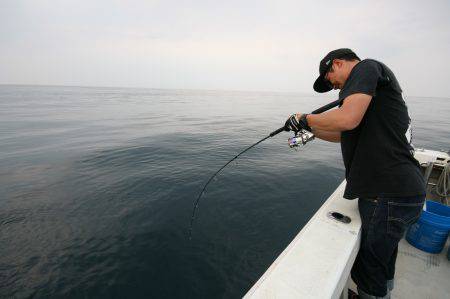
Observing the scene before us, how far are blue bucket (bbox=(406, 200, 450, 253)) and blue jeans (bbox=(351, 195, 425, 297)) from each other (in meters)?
1.86

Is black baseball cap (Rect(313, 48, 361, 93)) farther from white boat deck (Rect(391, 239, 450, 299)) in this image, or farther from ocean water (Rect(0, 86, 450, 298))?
ocean water (Rect(0, 86, 450, 298))

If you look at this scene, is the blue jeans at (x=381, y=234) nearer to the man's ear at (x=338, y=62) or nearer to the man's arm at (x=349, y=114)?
the man's arm at (x=349, y=114)

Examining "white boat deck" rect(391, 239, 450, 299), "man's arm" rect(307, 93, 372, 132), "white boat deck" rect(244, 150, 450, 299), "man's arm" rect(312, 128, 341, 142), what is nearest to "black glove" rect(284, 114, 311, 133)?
"man's arm" rect(307, 93, 372, 132)

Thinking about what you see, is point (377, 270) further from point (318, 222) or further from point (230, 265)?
point (230, 265)

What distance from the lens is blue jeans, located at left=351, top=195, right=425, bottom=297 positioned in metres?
2.19

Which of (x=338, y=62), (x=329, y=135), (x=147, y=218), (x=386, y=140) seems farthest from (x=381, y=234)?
(x=147, y=218)

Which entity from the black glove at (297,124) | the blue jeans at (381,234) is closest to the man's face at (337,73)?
the black glove at (297,124)

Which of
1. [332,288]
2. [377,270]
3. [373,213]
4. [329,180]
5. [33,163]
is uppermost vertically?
[373,213]

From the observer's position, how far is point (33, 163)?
1062cm

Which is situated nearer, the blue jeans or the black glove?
the blue jeans

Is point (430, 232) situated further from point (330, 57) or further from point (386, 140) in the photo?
point (330, 57)

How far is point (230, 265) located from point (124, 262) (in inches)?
86.0

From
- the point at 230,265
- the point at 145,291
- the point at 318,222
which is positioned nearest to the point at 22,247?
the point at 145,291

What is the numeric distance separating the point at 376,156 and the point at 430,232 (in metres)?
2.73
